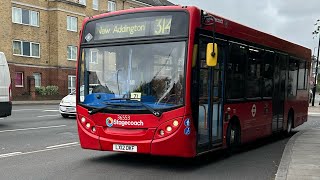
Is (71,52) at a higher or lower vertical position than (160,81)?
higher

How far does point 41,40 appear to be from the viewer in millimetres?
43000

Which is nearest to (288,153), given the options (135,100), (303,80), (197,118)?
(197,118)

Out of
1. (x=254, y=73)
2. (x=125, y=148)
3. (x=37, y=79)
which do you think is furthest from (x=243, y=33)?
(x=37, y=79)

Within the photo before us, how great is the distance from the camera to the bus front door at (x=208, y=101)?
26.5ft

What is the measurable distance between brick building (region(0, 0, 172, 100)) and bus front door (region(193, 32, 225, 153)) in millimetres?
31327

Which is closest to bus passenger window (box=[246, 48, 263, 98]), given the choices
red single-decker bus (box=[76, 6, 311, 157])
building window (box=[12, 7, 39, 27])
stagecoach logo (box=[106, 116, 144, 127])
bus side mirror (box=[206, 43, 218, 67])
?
red single-decker bus (box=[76, 6, 311, 157])

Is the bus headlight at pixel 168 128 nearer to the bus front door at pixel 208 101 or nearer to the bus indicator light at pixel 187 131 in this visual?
the bus indicator light at pixel 187 131

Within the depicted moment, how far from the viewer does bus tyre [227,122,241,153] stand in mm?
9523

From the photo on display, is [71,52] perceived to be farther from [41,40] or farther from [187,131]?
[187,131]

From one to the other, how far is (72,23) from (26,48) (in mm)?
6678

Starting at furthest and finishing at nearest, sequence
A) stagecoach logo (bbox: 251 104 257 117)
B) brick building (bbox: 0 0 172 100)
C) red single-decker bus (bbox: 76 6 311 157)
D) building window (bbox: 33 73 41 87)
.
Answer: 1. building window (bbox: 33 73 41 87)
2. brick building (bbox: 0 0 172 100)
3. stagecoach logo (bbox: 251 104 257 117)
4. red single-decker bus (bbox: 76 6 311 157)

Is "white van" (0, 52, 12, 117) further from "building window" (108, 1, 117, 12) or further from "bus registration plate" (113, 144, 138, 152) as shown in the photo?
"building window" (108, 1, 117, 12)

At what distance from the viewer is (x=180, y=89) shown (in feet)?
25.6

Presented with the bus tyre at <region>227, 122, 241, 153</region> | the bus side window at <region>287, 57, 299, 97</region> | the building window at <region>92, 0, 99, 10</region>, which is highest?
the building window at <region>92, 0, 99, 10</region>
